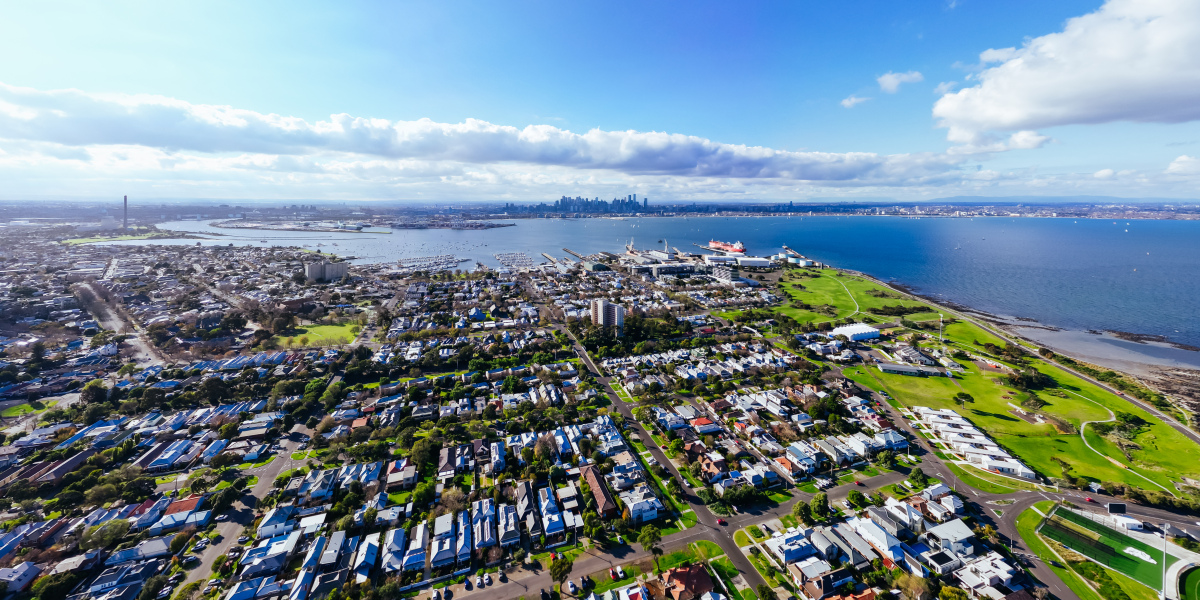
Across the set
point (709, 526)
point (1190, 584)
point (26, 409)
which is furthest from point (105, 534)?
point (1190, 584)

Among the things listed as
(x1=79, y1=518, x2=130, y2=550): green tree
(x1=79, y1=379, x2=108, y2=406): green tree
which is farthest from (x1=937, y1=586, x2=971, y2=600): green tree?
(x1=79, y1=379, x2=108, y2=406): green tree

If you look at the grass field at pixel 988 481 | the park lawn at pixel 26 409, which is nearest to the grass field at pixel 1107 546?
the grass field at pixel 988 481

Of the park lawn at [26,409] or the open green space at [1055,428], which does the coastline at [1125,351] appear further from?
the park lawn at [26,409]

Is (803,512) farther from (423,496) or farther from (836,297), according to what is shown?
(836,297)

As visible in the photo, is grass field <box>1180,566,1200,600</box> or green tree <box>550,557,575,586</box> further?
green tree <box>550,557,575,586</box>

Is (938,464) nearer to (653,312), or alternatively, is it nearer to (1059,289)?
(653,312)

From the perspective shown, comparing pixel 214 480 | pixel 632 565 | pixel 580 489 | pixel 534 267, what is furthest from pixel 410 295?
pixel 632 565

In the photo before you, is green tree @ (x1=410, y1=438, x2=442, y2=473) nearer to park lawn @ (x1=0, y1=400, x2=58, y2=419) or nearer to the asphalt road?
the asphalt road
